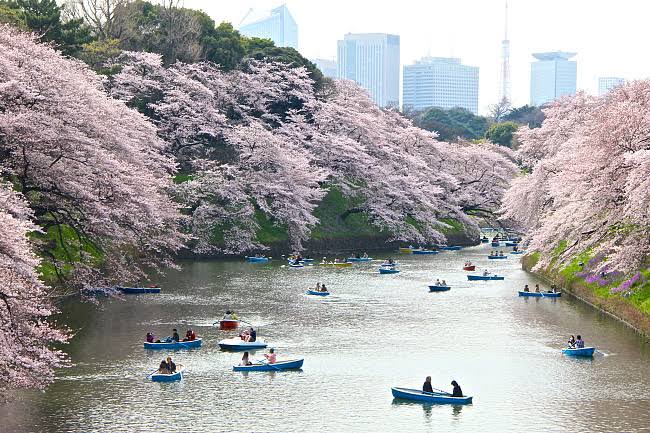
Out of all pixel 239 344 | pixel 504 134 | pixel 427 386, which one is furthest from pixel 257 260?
pixel 504 134

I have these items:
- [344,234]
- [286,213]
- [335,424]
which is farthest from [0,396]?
[344,234]

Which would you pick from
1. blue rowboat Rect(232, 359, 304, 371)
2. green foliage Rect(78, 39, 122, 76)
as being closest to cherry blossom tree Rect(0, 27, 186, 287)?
blue rowboat Rect(232, 359, 304, 371)

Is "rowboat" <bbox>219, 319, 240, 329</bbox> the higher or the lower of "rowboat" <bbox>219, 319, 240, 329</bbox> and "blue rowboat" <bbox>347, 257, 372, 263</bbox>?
the lower

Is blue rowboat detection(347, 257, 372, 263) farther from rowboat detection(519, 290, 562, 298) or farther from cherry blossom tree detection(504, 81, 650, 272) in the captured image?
rowboat detection(519, 290, 562, 298)

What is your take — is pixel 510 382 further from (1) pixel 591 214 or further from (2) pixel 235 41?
(2) pixel 235 41

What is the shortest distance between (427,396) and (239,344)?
12.0 metres

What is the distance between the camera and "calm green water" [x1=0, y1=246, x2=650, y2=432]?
3516cm

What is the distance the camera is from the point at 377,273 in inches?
3073

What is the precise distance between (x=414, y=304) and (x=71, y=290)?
20510 millimetres

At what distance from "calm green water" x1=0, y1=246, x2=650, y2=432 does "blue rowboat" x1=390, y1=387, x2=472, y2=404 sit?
0.37 metres

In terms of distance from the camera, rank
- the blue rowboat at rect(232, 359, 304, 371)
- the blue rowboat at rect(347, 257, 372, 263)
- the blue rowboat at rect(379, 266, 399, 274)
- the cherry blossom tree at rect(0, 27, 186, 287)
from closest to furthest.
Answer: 1. the blue rowboat at rect(232, 359, 304, 371)
2. the cherry blossom tree at rect(0, 27, 186, 287)
3. the blue rowboat at rect(379, 266, 399, 274)
4. the blue rowboat at rect(347, 257, 372, 263)

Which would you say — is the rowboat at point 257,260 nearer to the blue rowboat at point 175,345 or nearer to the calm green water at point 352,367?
the calm green water at point 352,367

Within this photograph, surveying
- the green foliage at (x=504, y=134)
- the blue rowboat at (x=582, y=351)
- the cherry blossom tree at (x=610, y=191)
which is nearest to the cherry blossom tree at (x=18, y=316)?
the blue rowboat at (x=582, y=351)

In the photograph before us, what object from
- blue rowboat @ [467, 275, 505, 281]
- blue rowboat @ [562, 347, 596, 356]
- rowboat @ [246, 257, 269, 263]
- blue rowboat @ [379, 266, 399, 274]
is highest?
rowboat @ [246, 257, 269, 263]
